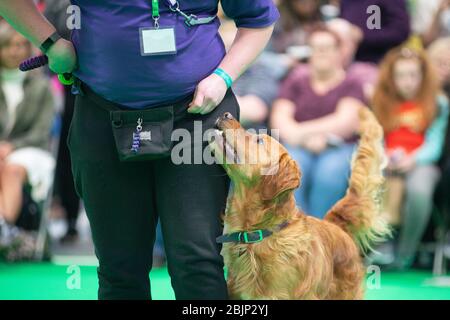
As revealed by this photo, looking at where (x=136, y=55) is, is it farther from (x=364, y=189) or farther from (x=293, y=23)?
(x=293, y=23)

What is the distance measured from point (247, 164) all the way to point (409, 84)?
2.85 m

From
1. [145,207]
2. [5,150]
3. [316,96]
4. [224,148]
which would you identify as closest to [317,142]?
[316,96]

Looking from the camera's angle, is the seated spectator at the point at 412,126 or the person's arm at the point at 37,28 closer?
the person's arm at the point at 37,28

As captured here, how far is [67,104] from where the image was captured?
6.32 metres

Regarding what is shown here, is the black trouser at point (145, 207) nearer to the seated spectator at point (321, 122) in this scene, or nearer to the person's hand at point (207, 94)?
the person's hand at point (207, 94)

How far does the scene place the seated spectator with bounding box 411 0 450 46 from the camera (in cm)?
588

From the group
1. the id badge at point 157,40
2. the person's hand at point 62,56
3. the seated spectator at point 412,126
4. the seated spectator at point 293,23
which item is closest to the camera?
the id badge at point 157,40

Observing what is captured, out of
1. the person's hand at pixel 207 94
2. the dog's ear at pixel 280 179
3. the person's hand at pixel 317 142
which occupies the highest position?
the person's hand at pixel 207 94

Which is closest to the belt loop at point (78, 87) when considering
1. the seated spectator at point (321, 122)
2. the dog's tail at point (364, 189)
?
the dog's tail at point (364, 189)

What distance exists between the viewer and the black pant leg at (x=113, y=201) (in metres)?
2.73

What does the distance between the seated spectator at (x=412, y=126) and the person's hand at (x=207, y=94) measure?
122 inches

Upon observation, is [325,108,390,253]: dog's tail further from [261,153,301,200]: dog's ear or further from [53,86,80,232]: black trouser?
[53,86,80,232]: black trouser

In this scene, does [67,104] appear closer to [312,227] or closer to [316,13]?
[316,13]

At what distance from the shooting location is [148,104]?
2.71m
